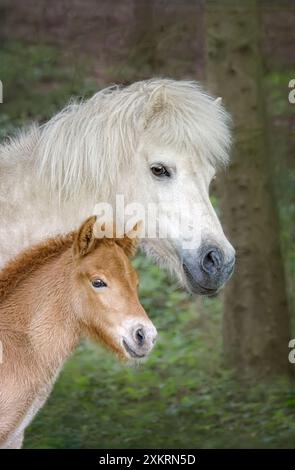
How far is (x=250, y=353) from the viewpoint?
9.02 meters

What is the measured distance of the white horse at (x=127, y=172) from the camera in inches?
235

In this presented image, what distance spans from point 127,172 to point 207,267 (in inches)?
31.4

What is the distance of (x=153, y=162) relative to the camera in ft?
19.7

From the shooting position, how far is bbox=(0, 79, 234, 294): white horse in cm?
598

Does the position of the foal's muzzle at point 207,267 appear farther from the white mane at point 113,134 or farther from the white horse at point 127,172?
the white mane at point 113,134

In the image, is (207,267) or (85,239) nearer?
(85,239)

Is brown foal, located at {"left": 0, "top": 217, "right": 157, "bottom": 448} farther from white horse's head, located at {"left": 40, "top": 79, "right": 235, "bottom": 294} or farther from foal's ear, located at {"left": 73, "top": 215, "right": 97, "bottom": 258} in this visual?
white horse's head, located at {"left": 40, "top": 79, "right": 235, "bottom": 294}

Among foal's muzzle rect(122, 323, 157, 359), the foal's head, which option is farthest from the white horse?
foal's muzzle rect(122, 323, 157, 359)

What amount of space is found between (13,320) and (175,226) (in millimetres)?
1166

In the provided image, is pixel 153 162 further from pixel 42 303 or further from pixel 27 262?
pixel 42 303

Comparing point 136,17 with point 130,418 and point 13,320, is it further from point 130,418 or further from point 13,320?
point 13,320

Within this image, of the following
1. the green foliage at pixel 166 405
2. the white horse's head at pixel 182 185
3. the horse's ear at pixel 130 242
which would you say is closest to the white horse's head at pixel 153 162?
the white horse's head at pixel 182 185

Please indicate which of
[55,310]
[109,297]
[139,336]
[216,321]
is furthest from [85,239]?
[216,321]
